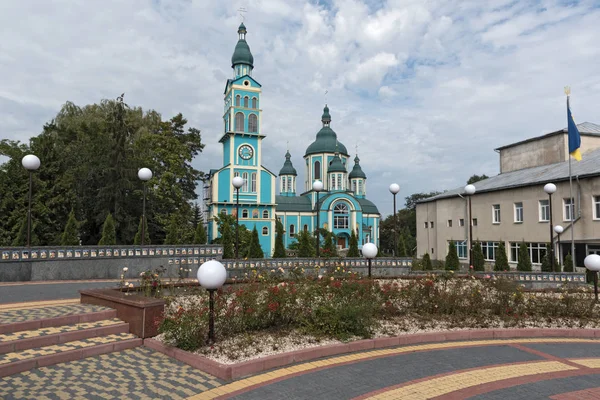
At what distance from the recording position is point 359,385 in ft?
17.0

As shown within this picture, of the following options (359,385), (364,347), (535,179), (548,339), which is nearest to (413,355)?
(364,347)

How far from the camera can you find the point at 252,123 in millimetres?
41406

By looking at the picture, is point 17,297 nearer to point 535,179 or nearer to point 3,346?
point 3,346

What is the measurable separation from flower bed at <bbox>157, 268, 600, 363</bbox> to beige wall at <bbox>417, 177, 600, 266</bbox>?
50.4ft

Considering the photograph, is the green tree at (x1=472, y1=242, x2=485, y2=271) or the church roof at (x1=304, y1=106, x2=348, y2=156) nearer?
the green tree at (x1=472, y1=242, x2=485, y2=271)

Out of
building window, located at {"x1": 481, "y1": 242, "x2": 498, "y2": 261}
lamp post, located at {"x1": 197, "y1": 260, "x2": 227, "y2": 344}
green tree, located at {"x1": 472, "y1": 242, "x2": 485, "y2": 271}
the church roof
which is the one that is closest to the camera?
lamp post, located at {"x1": 197, "y1": 260, "x2": 227, "y2": 344}

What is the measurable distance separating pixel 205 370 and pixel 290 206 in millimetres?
46589

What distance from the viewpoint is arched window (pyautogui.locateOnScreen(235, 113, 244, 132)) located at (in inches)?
1601

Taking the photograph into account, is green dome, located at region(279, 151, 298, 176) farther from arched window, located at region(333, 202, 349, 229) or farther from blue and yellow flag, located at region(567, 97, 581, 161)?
blue and yellow flag, located at region(567, 97, 581, 161)

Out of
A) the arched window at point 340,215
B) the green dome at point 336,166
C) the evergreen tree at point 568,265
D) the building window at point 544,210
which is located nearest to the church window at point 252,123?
the arched window at point 340,215

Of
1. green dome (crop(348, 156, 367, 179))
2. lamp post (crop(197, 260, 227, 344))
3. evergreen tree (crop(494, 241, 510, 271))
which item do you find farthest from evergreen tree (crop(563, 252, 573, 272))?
green dome (crop(348, 156, 367, 179))

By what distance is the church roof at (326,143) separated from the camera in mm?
58713

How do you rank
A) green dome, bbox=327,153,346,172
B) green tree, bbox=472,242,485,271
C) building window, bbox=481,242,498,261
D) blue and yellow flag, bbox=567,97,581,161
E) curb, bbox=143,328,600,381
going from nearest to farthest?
curb, bbox=143,328,600,381
green tree, bbox=472,242,485,271
blue and yellow flag, bbox=567,97,581,161
building window, bbox=481,242,498,261
green dome, bbox=327,153,346,172

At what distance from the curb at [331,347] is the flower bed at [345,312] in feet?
0.68
